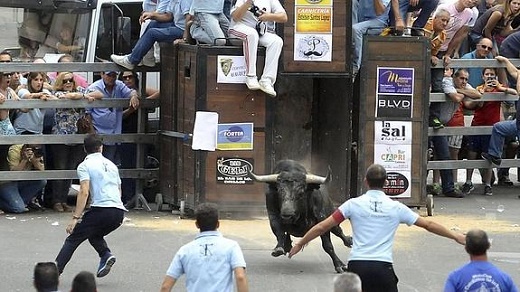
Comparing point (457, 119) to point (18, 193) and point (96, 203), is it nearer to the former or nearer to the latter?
point (18, 193)

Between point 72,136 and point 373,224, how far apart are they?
23.9 feet

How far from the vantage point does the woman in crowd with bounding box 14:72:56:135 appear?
16.0m

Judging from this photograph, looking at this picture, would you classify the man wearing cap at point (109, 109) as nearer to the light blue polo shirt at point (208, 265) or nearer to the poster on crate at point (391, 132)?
the poster on crate at point (391, 132)

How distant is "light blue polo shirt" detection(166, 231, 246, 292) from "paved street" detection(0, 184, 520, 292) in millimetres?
3203

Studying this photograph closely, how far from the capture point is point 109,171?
38.7 ft

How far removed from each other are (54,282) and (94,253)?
5.82 metres

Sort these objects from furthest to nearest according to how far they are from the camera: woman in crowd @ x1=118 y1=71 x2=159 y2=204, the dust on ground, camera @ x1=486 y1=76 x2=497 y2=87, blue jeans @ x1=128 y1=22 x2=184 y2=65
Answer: camera @ x1=486 y1=76 x2=497 y2=87 < woman in crowd @ x1=118 y1=71 x2=159 y2=204 < blue jeans @ x1=128 y1=22 x2=184 y2=65 < the dust on ground

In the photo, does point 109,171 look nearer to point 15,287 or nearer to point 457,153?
point 15,287

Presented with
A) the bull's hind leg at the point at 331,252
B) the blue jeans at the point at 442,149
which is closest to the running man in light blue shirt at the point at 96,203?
the bull's hind leg at the point at 331,252

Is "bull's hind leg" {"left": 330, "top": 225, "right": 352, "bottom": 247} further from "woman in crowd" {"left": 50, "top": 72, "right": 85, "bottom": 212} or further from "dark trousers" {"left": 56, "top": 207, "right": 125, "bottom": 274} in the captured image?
"woman in crowd" {"left": 50, "top": 72, "right": 85, "bottom": 212}

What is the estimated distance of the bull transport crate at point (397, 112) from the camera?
1569 centimetres

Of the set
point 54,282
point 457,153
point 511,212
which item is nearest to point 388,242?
Answer: point 54,282

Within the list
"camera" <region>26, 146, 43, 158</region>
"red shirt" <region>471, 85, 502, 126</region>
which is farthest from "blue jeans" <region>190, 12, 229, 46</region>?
"red shirt" <region>471, 85, 502, 126</region>

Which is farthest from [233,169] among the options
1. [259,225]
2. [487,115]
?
[487,115]
